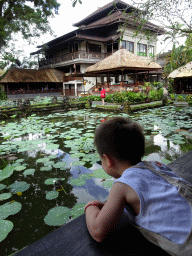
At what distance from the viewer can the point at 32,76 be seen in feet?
59.6

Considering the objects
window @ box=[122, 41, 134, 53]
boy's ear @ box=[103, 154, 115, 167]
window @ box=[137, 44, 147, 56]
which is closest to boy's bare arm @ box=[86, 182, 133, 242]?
boy's ear @ box=[103, 154, 115, 167]

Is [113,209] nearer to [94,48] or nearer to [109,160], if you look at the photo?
[109,160]

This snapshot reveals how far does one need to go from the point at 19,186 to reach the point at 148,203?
1991 millimetres

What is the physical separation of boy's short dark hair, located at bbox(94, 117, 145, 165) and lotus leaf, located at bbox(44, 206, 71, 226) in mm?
1037

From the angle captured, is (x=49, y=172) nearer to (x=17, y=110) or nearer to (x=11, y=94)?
(x=17, y=110)

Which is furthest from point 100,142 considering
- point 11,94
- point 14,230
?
point 11,94

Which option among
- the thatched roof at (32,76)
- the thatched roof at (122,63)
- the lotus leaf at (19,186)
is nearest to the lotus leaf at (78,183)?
the lotus leaf at (19,186)

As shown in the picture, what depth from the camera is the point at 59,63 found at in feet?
63.4

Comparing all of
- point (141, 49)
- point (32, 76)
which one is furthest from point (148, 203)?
point (141, 49)

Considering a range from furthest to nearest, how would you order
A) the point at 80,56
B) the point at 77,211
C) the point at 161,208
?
the point at 80,56, the point at 77,211, the point at 161,208

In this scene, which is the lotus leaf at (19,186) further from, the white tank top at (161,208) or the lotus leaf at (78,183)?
the white tank top at (161,208)

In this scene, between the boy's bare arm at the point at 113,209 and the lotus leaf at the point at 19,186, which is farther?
the lotus leaf at the point at 19,186

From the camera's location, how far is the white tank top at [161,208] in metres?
0.67

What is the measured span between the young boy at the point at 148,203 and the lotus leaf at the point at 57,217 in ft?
2.81
